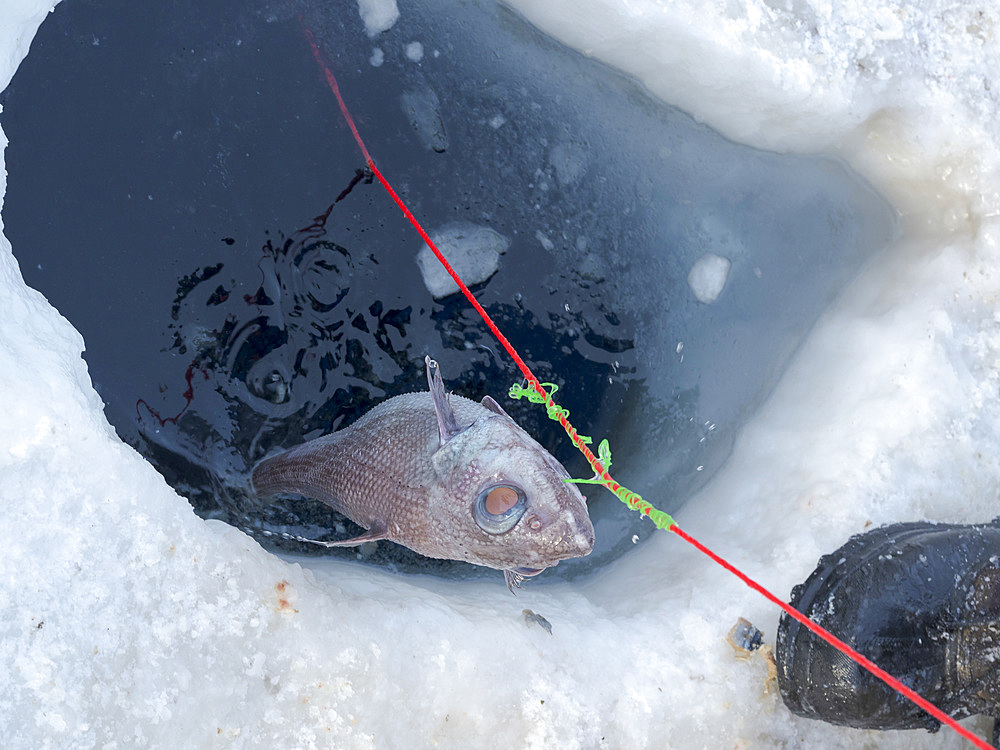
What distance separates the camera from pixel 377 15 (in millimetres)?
3119

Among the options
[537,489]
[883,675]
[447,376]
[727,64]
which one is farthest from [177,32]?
[883,675]

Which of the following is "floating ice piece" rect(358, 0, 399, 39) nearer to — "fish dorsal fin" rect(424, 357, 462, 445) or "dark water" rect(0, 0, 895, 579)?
"dark water" rect(0, 0, 895, 579)

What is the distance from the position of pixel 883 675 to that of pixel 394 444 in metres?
1.71

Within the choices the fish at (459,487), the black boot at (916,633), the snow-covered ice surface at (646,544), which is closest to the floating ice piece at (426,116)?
the snow-covered ice surface at (646,544)

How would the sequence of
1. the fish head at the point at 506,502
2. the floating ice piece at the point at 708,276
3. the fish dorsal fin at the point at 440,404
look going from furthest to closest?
the floating ice piece at the point at 708,276 < the fish dorsal fin at the point at 440,404 < the fish head at the point at 506,502

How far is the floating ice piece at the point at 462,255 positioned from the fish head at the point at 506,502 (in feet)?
3.58

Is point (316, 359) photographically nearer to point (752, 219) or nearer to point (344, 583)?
point (344, 583)

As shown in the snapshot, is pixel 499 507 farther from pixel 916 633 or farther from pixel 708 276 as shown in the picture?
pixel 708 276

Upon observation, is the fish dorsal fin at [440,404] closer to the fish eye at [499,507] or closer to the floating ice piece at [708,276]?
the fish eye at [499,507]

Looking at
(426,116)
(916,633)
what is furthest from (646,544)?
(426,116)

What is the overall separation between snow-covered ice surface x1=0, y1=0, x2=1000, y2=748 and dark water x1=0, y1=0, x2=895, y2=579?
214 millimetres

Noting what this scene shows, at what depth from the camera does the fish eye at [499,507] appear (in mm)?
2072

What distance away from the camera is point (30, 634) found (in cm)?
202

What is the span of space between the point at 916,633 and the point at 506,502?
5.16ft
